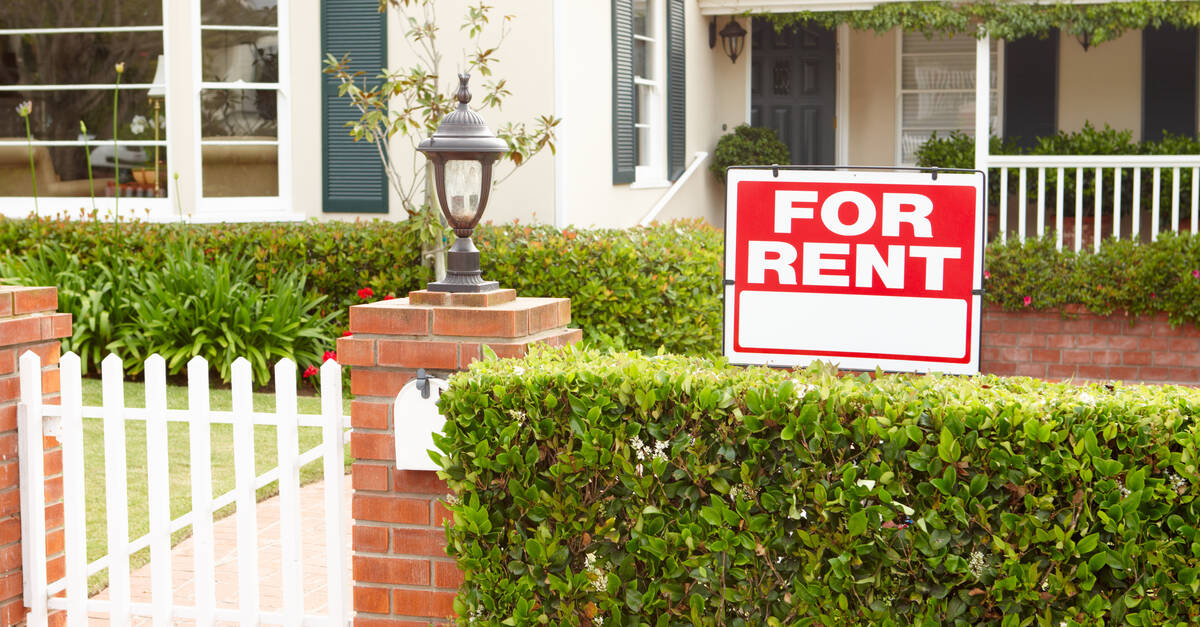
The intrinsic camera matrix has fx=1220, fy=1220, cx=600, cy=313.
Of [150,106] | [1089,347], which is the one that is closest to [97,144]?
[150,106]

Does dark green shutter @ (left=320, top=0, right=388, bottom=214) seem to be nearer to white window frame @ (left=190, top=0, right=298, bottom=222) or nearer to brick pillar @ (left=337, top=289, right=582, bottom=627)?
white window frame @ (left=190, top=0, right=298, bottom=222)

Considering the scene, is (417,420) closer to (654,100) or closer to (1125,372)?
(1125,372)

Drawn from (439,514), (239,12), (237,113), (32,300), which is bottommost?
(439,514)

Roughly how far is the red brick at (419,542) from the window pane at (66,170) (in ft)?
23.5

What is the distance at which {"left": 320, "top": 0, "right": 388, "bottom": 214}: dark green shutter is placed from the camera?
30.1ft

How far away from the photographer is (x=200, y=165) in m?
9.45

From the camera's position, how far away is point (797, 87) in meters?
12.6

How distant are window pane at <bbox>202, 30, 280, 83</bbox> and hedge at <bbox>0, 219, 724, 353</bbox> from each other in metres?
1.35

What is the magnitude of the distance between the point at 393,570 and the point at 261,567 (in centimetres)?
162

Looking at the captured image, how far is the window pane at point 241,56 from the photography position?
9.47 metres

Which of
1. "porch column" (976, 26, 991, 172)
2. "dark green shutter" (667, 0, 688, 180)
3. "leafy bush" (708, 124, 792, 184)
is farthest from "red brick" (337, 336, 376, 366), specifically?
"leafy bush" (708, 124, 792, 184)

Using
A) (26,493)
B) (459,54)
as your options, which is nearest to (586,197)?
(459,54)

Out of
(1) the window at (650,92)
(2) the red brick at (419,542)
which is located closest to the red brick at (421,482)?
(2) the red brick at (419,542)

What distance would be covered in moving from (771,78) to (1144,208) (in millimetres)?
3921
